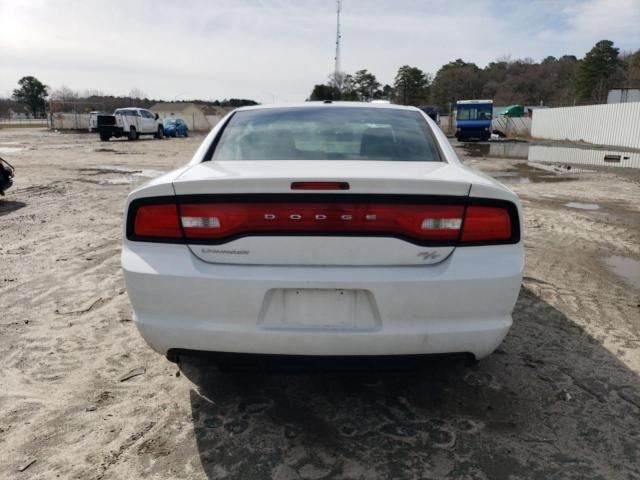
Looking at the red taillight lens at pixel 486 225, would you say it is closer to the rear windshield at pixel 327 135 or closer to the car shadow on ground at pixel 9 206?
the rear windshield at pixel 327 135

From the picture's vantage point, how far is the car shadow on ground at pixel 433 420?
2270 mm

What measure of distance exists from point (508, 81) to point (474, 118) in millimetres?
65281

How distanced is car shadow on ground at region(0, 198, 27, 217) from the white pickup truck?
24518mm

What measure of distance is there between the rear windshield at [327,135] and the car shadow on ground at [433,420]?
1.27 metres

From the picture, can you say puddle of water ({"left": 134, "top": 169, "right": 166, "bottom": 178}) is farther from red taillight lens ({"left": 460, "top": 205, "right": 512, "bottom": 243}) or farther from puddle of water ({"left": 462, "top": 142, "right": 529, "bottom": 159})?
puddle of water ({"left": 462, "top": 142, "right": 529, "bottom": 159})

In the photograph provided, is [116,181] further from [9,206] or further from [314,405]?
[314,405]

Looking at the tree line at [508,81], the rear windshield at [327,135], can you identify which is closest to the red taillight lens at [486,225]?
the rear windshield at [327,135]

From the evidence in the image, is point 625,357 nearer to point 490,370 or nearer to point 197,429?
point 490,370

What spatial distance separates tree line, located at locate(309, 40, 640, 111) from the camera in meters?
80.2

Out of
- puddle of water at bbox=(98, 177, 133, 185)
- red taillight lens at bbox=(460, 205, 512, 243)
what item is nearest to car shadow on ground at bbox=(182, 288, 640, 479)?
red taillight lens at bbox=(460, 205, 512, 243)

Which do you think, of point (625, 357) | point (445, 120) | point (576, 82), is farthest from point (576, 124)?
point (576, 82)

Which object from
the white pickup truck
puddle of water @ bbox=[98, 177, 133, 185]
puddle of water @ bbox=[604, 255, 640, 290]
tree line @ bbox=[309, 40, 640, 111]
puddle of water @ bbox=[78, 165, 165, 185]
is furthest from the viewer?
tree line @ bbox=[309, 40, 640, 111]

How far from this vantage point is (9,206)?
28.0 feet

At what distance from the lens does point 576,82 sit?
83.1 m
